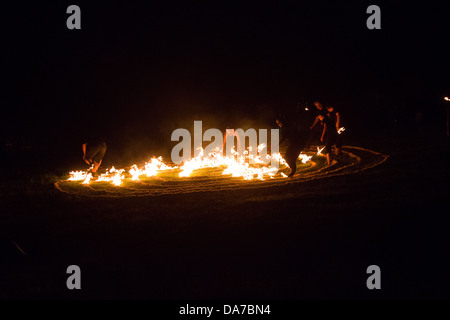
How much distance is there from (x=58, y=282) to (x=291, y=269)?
132 inches

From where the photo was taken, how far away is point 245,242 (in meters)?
7.34

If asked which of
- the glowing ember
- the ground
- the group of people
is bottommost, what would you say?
the ground

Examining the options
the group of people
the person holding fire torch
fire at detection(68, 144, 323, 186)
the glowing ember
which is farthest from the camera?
the glowing ember

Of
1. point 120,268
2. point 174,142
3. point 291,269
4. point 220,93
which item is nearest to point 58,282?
point 120,268

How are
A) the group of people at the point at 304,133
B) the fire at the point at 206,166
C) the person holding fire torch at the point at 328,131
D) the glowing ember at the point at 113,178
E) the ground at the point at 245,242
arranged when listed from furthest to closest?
the glowing ember at the point at 113,178, the fire at the point at 206,166, the person holding fire torch at the point at 328,131, the group of people at the point at 304,133, the ground at the point at 245,242

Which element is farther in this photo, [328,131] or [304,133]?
[328,131]

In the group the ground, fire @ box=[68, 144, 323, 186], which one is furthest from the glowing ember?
the ground

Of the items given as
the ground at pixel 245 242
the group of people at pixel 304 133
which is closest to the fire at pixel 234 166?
the group of people at pixel 304 133

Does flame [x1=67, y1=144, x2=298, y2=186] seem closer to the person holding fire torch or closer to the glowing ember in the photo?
the glowing ember

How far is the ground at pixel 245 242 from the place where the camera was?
5859 millimetres

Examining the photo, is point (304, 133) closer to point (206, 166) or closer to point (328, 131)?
point (328, 131)

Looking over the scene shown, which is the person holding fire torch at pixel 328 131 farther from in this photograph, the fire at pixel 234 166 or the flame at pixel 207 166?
the fire at pixel 234 166

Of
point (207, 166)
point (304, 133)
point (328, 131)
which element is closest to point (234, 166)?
point (207, 166)

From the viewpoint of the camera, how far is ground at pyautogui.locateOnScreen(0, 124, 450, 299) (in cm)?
586
